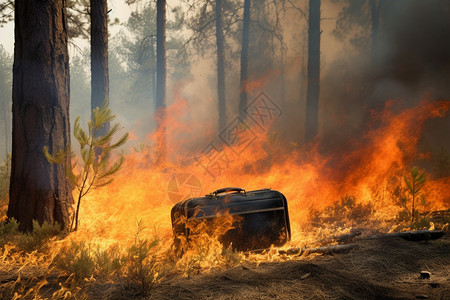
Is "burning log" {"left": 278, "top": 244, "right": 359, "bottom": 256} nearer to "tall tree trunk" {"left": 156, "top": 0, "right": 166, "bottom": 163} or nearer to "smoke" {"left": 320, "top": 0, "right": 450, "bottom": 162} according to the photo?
"smoke" {"left": 320, "top": 0, "right": 450, "bottom": 162}

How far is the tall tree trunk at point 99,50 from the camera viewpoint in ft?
27.9

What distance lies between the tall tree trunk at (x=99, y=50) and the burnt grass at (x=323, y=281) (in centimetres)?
624

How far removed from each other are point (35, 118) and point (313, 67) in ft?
28.5

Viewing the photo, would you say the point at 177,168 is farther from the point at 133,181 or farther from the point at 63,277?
the point at 63,277

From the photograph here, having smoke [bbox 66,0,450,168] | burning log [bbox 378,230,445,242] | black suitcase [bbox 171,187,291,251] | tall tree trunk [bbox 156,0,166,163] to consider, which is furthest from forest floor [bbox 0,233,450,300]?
tall tree trunk [bbox 156,0,166,163]

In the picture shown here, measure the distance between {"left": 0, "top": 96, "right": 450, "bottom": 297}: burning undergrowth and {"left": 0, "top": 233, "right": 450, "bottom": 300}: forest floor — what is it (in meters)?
0.14

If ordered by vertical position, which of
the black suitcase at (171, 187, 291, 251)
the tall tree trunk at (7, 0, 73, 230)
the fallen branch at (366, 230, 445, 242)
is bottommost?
the fallen branch at (366, 230, 445, 242)

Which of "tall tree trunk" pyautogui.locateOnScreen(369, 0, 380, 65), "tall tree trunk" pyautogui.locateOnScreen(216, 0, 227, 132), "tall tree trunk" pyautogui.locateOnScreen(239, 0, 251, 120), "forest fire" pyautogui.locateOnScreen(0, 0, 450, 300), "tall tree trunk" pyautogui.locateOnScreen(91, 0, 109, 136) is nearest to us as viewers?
"forest fire" pyautogui.locateOnScreen(0, 0, 450, 300)

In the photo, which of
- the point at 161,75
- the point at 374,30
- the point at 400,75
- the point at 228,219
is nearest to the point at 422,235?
the point at 228,219

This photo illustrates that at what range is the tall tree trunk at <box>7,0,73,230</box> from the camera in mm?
4785

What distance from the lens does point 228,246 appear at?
14.6ft

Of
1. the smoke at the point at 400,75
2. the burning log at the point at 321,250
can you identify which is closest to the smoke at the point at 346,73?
the smoke at the point at 400,75

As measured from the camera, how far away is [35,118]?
480cm

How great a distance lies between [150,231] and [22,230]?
1.75 m
